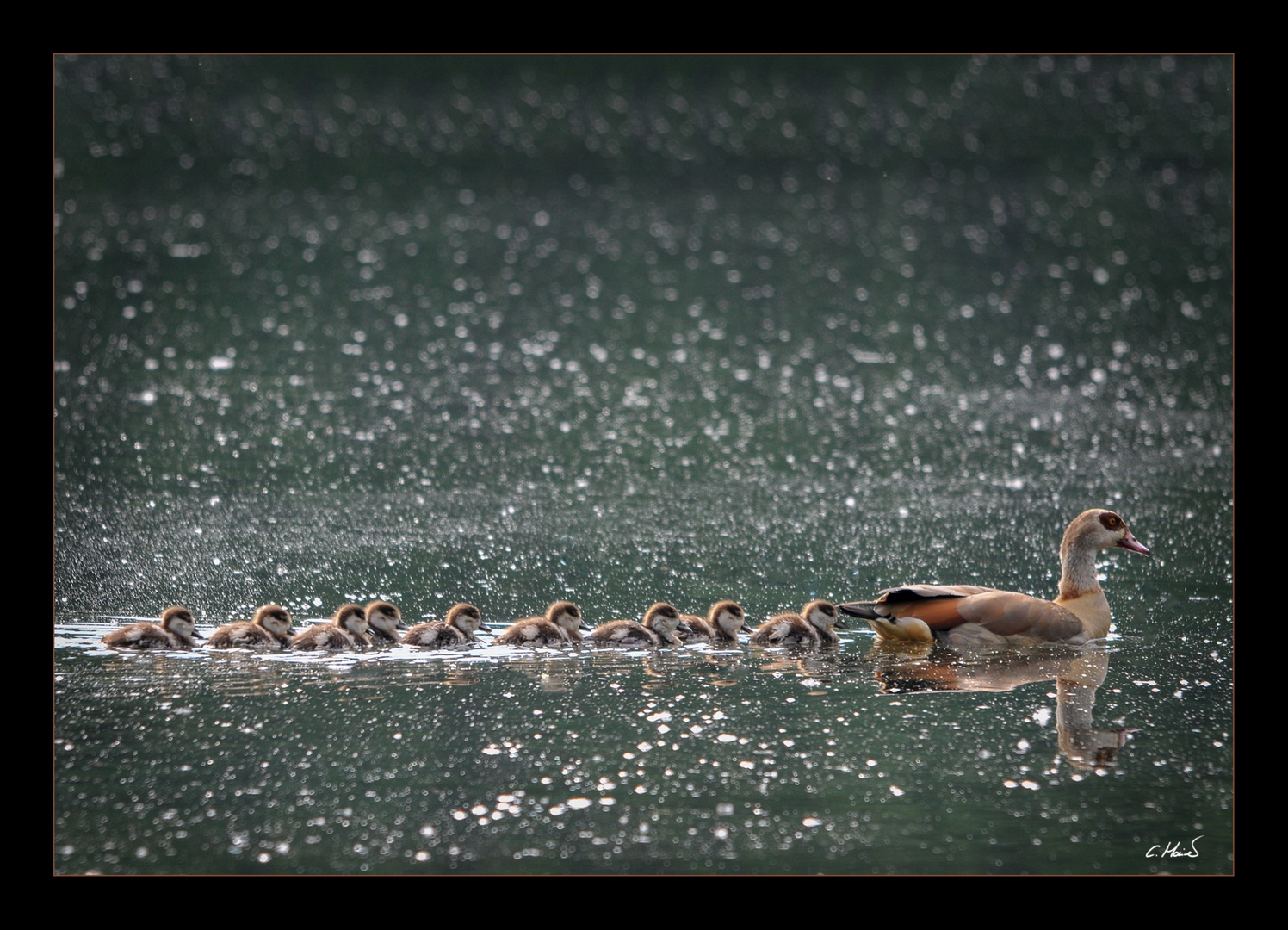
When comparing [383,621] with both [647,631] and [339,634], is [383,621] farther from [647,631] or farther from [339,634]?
[647,631]

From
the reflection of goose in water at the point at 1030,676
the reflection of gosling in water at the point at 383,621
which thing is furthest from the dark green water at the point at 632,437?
the reflection of gosling in water at the point at 383,621

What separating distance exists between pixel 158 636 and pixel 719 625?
2296 millimetres

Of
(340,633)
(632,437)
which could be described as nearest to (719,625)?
(340,633)

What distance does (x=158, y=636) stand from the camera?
5918 mm

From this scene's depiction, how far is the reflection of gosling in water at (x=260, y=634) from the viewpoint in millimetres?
5883

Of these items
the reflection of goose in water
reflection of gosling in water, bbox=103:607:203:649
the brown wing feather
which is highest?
the brown wing feather

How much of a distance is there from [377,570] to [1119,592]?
11.6 ft

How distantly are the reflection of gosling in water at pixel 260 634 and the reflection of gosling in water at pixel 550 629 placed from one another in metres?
0.86

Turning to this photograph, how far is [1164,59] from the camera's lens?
65.8 ft

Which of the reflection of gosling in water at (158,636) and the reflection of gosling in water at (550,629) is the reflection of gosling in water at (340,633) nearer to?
the reflection of gosling in water at (158,636)

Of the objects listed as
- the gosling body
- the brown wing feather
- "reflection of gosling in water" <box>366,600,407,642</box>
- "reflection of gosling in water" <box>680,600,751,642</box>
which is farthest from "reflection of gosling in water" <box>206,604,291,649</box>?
the brown wing feather

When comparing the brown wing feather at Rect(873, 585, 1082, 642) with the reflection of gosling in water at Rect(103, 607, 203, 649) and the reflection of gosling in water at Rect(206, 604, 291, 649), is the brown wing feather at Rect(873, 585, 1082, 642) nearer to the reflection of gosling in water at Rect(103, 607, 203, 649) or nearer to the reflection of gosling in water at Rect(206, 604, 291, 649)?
the reflection of gosling in water at Rect(206, 604, 291, 649)

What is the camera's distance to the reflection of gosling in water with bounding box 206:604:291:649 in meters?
5.88

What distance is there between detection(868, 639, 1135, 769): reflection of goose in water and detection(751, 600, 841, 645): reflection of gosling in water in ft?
0.75
